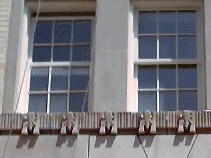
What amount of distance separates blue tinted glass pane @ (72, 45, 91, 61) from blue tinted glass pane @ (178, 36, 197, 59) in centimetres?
162

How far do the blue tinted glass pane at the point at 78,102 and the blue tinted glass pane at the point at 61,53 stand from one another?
2.44 ft

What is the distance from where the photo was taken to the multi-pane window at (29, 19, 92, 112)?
43.1ft

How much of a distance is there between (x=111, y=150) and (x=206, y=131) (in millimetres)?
1517

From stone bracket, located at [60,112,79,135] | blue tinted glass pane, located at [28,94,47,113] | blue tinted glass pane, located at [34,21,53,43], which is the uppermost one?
blue tinted glass pane, located at [34,21,53,43]

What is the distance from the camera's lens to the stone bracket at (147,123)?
1191 centimetres

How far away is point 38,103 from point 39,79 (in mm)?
468

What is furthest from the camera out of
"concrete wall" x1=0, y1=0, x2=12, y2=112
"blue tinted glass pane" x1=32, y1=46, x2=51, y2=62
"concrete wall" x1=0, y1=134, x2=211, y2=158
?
"blue tinted glass pane" x1=32, y1=46, x2=51, y2=62

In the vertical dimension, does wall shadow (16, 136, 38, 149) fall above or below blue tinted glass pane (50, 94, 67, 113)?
below

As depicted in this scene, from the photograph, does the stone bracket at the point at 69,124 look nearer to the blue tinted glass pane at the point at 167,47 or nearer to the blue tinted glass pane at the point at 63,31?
the blue tinted glass pane at the point at 63,31

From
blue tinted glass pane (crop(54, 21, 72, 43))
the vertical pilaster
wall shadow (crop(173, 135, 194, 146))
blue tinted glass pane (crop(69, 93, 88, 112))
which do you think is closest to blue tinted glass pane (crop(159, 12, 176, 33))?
the vertical pilaster

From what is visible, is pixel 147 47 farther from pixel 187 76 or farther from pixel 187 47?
pixel 187 76

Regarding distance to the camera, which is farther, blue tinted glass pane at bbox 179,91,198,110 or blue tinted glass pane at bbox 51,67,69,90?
blue tinted glass pane at bbox 51,67,69,90

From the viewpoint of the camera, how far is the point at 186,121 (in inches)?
468

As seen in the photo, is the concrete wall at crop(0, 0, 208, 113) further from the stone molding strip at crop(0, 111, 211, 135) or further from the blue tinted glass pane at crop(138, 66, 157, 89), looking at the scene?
the stone molding strip at crop(0, 111, 211, 135)
